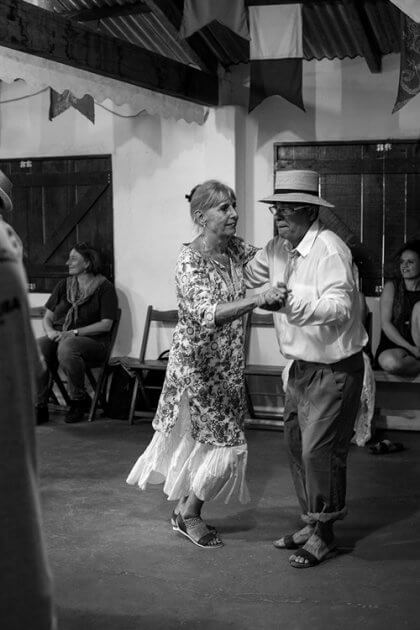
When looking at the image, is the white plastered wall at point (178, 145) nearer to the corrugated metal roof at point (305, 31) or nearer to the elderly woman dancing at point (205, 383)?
the corrugated metal roof at point (305, 31)

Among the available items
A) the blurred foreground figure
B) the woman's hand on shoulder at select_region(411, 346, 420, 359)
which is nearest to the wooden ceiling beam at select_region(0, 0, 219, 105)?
the woman's hand on shoulder at select_region(411, 346, 420, 359)

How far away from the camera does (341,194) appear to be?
725cm

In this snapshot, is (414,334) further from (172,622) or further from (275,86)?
(172,622)

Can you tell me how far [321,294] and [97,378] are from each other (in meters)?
4.33

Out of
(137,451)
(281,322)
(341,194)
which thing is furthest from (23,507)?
(341,194)

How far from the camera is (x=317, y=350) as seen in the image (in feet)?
13.0

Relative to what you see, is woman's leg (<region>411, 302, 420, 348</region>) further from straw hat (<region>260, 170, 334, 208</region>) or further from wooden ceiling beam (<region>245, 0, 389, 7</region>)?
straw hat (<region>260, 170, 334, 208</region>)

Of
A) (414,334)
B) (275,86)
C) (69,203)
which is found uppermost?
(275,86)

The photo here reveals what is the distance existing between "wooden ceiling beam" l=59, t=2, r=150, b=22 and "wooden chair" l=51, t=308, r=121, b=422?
247 centimetres

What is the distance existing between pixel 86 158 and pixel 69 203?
1.48ft

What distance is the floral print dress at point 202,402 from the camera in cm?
422

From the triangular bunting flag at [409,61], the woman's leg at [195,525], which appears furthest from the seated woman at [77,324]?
the woman's leg at [195,525]

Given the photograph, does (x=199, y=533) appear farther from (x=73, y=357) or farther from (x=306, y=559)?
(x=73, y=357)

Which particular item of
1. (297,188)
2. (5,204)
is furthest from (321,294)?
(5,204)
